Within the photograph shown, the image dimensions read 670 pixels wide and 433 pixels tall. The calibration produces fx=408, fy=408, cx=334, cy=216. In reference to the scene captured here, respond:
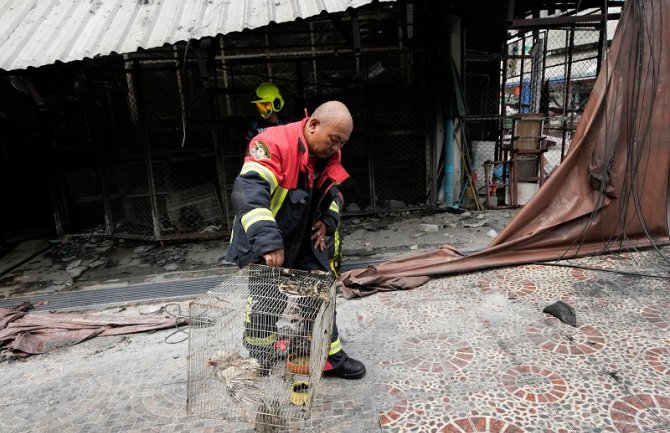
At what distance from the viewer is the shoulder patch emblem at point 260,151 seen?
7.22ft

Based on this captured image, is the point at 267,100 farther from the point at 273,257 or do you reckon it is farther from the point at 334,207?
the point at 273,257

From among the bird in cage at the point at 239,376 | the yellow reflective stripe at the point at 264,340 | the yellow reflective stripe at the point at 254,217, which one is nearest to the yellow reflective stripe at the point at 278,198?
the yellow reflective stripe at the point at 254,217

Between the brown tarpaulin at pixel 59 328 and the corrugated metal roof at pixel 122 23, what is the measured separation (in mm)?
2515

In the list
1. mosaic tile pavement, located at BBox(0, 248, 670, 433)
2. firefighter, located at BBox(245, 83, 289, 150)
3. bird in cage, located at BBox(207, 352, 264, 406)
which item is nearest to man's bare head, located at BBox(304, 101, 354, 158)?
bird in cage, located at BBox(207, 352, 264, 406)

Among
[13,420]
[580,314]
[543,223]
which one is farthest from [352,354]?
[543,223]

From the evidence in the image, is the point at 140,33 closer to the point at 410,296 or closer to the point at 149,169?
the point at 149,169

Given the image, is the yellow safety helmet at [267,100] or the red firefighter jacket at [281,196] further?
the yellow safety helmet at [267,100]

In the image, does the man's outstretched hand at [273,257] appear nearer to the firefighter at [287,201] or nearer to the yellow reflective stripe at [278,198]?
the firefighter at [287,201]

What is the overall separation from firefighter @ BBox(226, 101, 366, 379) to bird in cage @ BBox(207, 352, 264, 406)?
15 centimetres

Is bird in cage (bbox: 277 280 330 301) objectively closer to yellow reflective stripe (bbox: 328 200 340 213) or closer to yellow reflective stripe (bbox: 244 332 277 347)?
yellow reflective stripe (bbox: 244 332 277 347)

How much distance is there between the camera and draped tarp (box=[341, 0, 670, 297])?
12.7 feet

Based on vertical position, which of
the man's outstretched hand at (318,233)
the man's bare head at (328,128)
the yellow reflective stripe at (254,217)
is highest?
the man's bare head at (328,128)

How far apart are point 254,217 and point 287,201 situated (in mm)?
358

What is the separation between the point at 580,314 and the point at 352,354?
1878 millimetres
